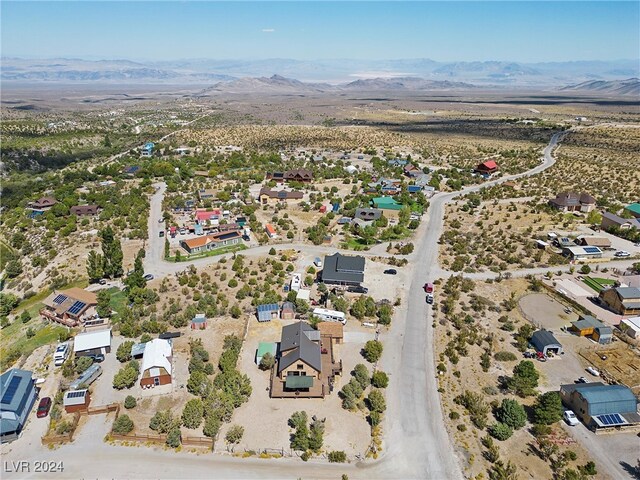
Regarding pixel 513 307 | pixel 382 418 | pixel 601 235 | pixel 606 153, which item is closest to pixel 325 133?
pixel 606 153

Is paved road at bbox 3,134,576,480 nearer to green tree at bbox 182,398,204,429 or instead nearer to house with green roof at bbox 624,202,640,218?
green tree at bbox 182,398,204,429

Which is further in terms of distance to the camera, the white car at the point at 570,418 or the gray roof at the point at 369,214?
the gray roof at the point at 369,214

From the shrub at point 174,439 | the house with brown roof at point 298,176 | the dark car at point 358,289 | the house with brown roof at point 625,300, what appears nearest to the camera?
the shrub at point 174,439

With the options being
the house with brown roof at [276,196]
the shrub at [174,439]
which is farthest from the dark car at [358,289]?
the house with brown roof at [276,196]

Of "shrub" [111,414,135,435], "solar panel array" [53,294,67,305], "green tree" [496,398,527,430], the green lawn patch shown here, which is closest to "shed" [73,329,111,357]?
"solar panel array" [53,294,67,305]

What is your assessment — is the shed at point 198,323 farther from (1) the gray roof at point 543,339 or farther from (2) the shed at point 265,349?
(1) the gray roof at point 543,339

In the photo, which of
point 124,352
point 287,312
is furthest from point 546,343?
point 124,352
